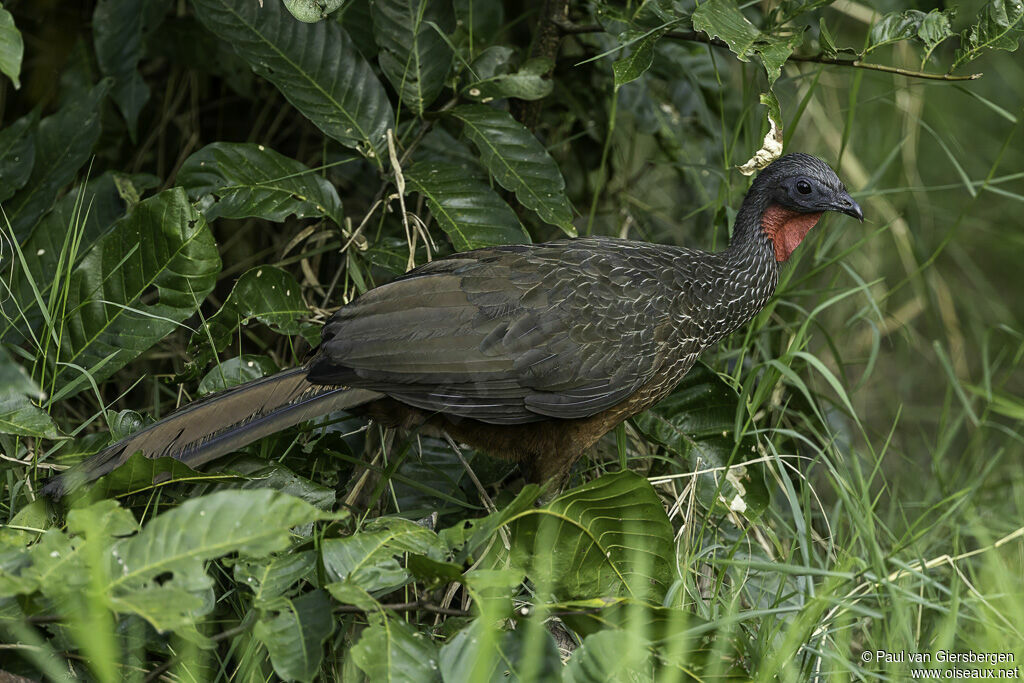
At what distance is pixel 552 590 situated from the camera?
86.2 inches

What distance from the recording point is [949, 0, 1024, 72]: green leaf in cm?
250

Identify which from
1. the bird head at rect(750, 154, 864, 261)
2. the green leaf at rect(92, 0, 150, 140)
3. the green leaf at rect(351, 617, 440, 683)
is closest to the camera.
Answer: the green leaf at rect(351, 617, 440, 683)

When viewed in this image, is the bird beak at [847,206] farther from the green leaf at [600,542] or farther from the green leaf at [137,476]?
the green leaf at [137,476]

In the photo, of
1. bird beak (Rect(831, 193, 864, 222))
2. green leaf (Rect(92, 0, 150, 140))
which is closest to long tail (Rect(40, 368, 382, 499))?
green leaf (Rect(92, 0, 150, 140))

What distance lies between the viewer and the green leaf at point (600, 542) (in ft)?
7.07

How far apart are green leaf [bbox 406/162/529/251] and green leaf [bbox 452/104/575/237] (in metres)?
0.07

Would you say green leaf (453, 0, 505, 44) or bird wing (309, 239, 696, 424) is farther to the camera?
green leaf (453, 0, 505, 44)

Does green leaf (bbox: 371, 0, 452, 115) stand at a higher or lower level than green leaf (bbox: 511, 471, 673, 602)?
higher

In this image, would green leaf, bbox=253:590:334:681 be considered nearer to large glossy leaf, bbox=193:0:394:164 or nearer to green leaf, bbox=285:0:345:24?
green leaf, bbox=285:0:345:24

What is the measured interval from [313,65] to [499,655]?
5.98 ft

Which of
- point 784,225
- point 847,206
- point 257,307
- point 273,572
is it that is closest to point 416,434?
point 257,307

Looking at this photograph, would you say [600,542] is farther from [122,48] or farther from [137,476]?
[122,48]

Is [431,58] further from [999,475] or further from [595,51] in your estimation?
[999,475]

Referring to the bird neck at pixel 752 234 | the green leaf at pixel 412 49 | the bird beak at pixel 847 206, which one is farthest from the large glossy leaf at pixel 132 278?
the bird beak at pixel 847 206
